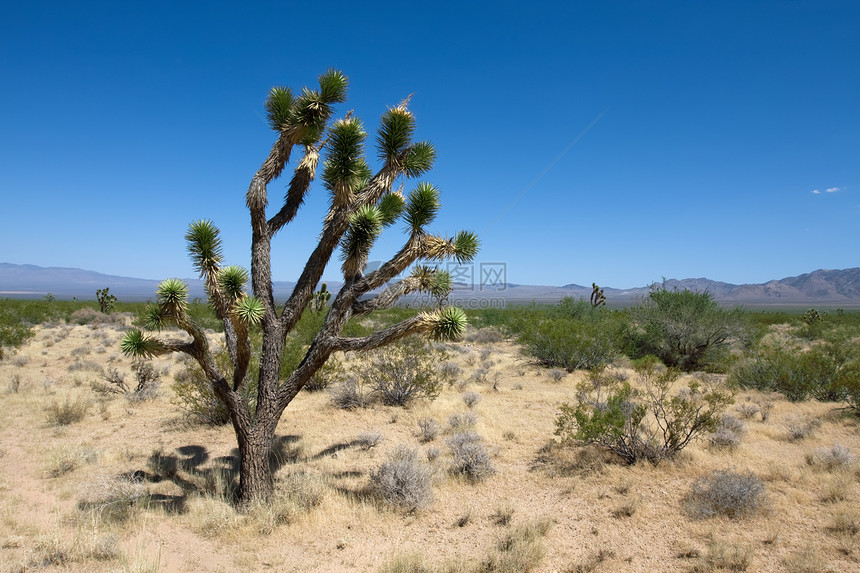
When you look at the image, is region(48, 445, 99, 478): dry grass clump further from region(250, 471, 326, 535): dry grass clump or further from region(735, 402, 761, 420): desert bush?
region(735, 402, 761, 420): desert bush

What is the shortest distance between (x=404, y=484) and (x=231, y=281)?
11.3ft

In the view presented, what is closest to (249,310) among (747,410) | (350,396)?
(350,396)

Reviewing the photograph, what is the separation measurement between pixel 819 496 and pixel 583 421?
2.76 metres

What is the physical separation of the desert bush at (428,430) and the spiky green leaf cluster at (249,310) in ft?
14.3

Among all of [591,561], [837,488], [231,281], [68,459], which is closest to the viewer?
[591,561]

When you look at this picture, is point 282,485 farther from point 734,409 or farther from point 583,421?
point 734,409

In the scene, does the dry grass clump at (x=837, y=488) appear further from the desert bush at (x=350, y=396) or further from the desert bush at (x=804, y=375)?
the desert bush at (x=350, y=396)

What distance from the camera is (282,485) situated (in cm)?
632

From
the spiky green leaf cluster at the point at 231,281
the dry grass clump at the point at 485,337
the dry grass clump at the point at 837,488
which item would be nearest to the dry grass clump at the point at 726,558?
the dry grass clump at the point at 837,488

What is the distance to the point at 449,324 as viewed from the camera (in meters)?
5.91

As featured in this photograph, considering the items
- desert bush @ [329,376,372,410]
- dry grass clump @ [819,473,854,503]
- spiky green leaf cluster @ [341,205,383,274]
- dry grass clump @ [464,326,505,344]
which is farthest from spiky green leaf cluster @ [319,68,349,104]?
dry grass clump @ [464,326,505,344]

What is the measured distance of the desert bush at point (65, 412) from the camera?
360 inches

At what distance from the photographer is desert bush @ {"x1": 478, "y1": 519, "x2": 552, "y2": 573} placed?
429 centimetres

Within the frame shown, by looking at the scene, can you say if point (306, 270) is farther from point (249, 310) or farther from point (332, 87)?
point (332, 87)
